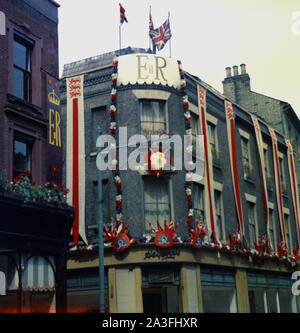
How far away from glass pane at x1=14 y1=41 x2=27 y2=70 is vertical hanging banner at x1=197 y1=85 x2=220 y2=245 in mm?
12107

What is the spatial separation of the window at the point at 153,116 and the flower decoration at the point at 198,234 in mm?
5005

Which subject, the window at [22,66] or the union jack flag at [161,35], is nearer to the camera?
the window at [22,66]

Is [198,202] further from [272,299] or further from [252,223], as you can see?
[272,299]

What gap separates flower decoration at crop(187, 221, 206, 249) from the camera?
88.3 ft

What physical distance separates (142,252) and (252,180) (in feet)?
43.4

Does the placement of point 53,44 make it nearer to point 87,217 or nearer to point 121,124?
point 121,124

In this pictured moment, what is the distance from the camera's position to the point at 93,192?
2859 cm

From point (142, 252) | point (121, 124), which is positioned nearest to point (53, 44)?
point (121, 124)

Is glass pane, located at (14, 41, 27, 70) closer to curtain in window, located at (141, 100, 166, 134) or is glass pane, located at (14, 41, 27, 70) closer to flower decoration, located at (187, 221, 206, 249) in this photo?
curtain in window, located at (141, 100, 166, 134)

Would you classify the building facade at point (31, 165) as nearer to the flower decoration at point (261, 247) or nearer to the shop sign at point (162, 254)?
the shop sign at point (162, 254)

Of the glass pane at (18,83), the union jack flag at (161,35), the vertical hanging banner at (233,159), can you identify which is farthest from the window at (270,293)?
the glass pane at (18,83)

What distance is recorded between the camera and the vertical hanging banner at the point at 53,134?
21359mm

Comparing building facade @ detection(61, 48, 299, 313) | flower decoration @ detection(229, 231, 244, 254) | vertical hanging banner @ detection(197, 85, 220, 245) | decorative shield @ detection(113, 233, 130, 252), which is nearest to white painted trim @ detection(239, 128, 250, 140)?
building facade @ detection(61, 48, 299, 313)

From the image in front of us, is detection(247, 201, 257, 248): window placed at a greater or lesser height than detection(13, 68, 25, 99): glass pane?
lesser
